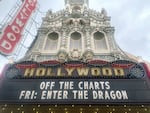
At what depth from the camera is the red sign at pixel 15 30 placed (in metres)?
19.2

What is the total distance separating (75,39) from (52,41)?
2.19 metres

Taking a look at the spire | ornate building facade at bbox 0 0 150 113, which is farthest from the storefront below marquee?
the spire

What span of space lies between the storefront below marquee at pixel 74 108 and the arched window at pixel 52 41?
34.8ft

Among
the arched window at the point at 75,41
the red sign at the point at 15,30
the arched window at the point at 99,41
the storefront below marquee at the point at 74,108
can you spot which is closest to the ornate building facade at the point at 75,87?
the storefront below marquee at the point at 74,108

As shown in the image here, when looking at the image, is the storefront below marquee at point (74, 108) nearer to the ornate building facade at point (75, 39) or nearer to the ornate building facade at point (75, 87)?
the ornate building facade at point (75, 87)

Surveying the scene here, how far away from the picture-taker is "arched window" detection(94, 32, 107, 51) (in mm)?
22391

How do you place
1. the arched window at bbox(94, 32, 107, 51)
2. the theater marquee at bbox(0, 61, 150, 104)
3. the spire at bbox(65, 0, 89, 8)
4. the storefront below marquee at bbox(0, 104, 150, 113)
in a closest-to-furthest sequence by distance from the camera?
the storefront below marquee at bbox(0, 104, 150, 113) < the theater marquee at bbox(0, 61, 150, 104) < the arched window at bbox(94, 32, 107, 51) < the spire at bbox(65, 0, 89, 8)

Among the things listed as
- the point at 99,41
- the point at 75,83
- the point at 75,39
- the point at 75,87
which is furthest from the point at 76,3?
the point at 75,87

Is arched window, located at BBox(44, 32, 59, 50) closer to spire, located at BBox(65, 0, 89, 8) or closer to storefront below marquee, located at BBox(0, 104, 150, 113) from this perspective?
spire, located at BBox(65, 0, 89, 8)

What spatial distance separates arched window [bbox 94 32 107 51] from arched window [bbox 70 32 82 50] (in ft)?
4.91

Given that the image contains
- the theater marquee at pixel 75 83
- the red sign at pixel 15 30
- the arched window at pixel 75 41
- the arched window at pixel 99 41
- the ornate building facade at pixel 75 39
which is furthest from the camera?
the arched window at pixel 75 41

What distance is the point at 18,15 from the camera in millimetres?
22828

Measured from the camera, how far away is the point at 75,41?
2323cm

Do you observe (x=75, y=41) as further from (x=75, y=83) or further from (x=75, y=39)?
(x=75, y=83)
